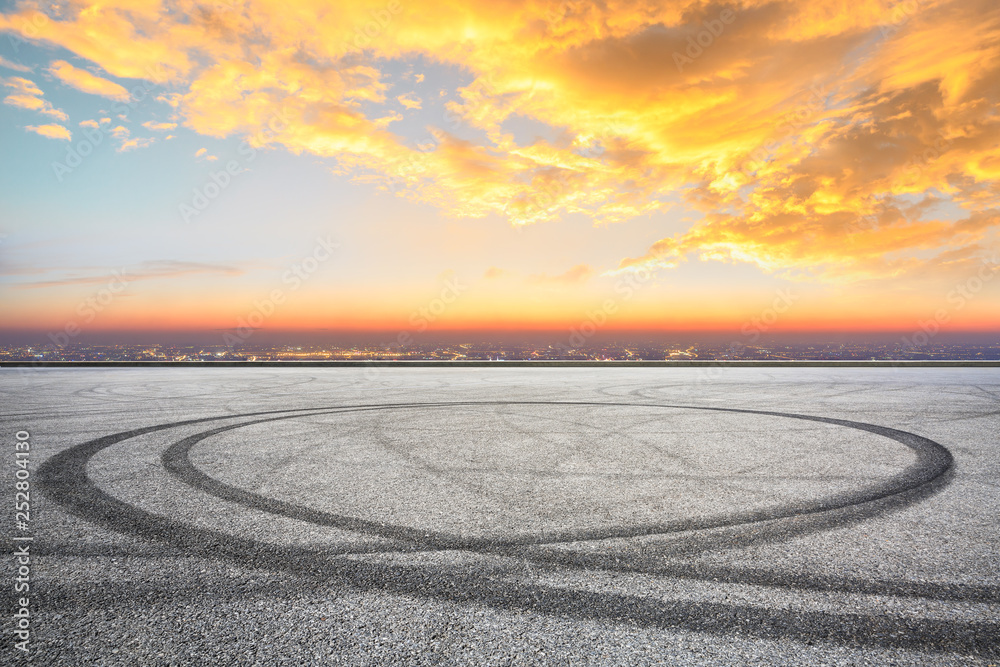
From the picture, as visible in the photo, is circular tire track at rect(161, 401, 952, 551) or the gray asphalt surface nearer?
the gray asphalt surface

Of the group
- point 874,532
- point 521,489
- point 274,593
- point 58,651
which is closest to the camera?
point 58,651

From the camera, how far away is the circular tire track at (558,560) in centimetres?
275

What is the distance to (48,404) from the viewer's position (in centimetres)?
1113

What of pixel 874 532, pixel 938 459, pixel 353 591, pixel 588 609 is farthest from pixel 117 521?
pixel 938 459

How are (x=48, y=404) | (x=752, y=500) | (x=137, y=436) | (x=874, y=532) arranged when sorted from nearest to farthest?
(x=874, y=532) → (x=752, y=500) → (x=137, y=436) → (x=48, y=404)

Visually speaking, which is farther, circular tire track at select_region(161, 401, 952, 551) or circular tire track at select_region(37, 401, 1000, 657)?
circular tire track at select_region(161, 401, 952, 551)

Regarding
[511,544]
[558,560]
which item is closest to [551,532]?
[511,544]

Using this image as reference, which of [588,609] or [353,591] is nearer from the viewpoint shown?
[588,609]

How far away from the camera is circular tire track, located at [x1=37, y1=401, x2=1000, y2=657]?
275 cm

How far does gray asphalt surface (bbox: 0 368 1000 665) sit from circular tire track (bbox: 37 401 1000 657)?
0.02m

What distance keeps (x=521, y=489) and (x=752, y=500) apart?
82.3 inches

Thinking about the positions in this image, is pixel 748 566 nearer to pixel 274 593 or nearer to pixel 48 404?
pixel 274 593

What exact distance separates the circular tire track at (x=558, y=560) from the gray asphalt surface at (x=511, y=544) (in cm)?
2

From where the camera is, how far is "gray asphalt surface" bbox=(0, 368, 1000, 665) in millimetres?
2668
